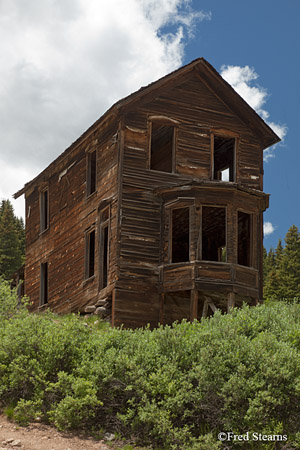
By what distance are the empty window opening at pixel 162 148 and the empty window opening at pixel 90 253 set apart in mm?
4151

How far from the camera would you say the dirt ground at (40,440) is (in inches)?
515

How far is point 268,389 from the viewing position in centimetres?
1370

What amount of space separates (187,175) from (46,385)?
12344 mm

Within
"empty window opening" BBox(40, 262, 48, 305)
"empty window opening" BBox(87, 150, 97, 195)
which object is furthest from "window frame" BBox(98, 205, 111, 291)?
"empty window opening" BBox(40, 262, 48, 305)

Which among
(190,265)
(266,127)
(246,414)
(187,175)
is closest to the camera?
(246,414)

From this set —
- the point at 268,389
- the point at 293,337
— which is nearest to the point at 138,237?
the point at 293,337

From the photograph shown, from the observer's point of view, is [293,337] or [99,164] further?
[99,164]

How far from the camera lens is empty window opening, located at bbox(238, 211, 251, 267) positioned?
25203 millimetres

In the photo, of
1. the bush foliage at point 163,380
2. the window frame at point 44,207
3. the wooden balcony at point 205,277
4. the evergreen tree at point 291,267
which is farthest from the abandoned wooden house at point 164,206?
the evergreen tree at point 291,267

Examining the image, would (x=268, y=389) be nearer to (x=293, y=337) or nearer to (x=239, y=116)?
(x=293, y=337)

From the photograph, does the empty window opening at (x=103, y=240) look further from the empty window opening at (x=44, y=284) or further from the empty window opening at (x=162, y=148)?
the empty window opening at (x=44, y=284)

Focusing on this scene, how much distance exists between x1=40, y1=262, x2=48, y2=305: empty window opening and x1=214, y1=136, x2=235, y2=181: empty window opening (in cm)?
923

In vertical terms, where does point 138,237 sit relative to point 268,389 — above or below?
above

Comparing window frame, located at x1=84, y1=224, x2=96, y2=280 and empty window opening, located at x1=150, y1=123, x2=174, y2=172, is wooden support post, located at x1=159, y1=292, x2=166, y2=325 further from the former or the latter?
empty window opening, located at x1=150, y1=123, x2=174, y2=172
